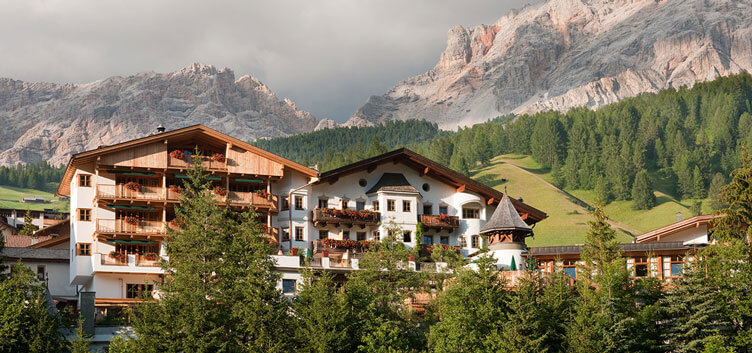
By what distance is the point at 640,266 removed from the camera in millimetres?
61031

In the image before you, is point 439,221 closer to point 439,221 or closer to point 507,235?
point 439,221

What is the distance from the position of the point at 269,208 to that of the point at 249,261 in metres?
19.1

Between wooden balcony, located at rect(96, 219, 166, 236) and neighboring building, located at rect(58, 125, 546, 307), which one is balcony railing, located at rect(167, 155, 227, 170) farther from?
wooden balcony, located at rect(96, 219, 166, 236)

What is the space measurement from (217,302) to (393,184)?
2880 centimetres

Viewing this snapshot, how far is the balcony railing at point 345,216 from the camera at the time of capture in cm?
6888

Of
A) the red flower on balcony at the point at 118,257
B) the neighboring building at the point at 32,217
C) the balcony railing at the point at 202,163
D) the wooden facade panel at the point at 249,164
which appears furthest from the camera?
the neighboring building at the point at 32,217

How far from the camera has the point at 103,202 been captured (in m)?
63.6

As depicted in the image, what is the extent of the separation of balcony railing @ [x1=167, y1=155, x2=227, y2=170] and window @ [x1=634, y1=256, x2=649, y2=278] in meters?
29.1

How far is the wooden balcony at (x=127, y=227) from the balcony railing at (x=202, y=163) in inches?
168

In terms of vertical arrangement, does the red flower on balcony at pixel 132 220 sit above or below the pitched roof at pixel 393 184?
below

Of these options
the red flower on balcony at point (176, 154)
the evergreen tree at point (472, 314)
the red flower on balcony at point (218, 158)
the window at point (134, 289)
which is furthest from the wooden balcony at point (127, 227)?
the evergreen tree at point (472, 314)

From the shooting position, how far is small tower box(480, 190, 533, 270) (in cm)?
6291

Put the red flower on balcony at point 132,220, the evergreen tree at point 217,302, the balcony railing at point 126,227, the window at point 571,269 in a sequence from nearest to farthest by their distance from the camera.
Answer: the evergreen tree at point 217,302 → the window at point 571,269 → the balcony railing at point 126,227 → the red flower on balcony at point 132,220

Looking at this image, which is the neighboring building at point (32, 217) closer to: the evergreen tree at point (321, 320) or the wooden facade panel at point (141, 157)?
the wooden facade panel at point (141, 157)
